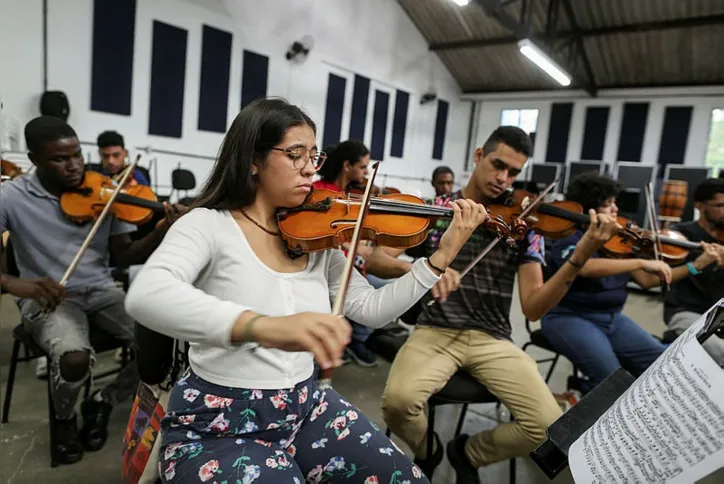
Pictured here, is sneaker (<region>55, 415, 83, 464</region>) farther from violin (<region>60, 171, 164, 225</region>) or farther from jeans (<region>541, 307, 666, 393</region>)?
jeans (<region>541, 307, 666, 393</region>)

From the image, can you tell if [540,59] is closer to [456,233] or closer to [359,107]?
[359,107]

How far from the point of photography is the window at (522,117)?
1079 cm

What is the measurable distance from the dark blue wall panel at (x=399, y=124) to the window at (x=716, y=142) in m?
6.09

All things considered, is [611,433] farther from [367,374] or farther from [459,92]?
[459,92]

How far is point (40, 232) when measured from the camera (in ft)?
6.81

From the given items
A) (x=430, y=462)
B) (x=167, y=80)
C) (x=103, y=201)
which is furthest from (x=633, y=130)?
(x=103, y=201)

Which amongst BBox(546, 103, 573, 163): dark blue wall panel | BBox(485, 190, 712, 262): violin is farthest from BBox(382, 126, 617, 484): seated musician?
BBox(546, 103, 573, 163): dark blue wall panel

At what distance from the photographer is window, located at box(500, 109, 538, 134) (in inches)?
425

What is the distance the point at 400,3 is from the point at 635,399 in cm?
1072

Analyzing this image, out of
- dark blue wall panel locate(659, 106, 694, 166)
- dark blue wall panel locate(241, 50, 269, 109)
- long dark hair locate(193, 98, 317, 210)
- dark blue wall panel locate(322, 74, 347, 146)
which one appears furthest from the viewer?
dark blue wall panel locate(659, 106, 694, 166)

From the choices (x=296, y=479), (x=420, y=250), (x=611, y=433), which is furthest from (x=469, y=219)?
(x=420, y=250)

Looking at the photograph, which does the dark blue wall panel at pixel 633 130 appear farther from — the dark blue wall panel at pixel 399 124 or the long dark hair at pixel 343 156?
the long dark hair at pixel 343 156

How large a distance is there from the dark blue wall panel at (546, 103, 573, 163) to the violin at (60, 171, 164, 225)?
9.78m

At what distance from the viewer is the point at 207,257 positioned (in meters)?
1.06
